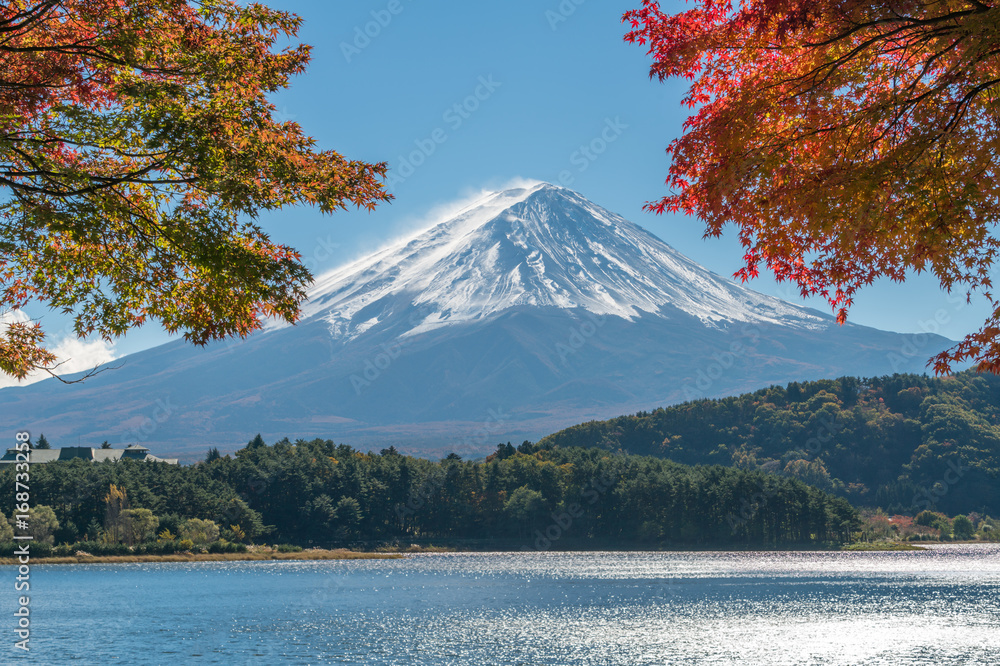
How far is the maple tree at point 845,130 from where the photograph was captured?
6.90m

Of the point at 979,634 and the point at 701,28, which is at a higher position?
the point at 701,28

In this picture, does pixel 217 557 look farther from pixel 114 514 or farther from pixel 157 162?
pixel 157 162

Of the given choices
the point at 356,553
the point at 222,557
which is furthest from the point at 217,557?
the point at 356,553

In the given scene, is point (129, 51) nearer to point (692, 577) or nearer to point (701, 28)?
point (701, 28)

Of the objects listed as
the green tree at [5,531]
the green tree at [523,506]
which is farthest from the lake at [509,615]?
the green tree at [523,506]

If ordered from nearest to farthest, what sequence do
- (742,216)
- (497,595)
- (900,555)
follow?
1. (742,216)
2. (497,595)
3. (900,555)

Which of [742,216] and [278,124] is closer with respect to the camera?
[742,216]

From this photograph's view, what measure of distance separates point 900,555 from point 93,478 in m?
89.8

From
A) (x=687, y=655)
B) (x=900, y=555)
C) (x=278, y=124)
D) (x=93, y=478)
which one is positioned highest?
(x=278, y=124)

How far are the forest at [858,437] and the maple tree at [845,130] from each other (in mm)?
149841

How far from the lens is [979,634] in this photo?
122 ft

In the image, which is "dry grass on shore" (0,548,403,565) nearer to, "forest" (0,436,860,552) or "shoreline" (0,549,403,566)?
"shoreline" (0,549,403,566)

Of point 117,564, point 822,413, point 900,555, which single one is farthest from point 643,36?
point 822,413

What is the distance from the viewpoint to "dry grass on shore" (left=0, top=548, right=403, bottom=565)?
75438 millimetres
